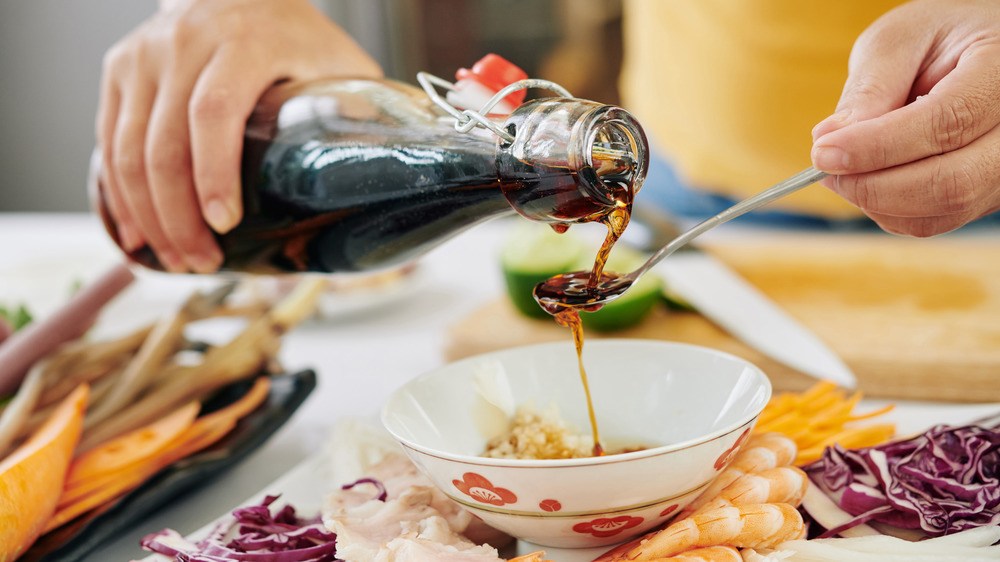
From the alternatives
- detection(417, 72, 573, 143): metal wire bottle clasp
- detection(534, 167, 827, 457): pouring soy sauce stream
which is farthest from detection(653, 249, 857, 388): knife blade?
detection(417, 72, 573, 143): metal wire bottle clasp

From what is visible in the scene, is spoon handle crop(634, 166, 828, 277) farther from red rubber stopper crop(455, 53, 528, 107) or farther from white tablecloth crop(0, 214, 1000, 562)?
white tablecloth crop(0, 214, 1000, 562)

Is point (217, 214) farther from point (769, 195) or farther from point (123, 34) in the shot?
point (123, 34)

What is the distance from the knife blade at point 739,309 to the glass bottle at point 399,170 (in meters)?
0.56

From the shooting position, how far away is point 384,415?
A: 722 mm

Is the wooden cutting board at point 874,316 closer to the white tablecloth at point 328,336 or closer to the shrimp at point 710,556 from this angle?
the white tablecloth at point 328,336

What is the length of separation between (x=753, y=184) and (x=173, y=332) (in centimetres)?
144

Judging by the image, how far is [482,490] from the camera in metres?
0.65

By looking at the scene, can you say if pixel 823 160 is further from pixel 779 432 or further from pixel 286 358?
pixel 286 358

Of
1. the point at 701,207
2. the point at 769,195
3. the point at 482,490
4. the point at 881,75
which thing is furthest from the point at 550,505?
the point at 701,207

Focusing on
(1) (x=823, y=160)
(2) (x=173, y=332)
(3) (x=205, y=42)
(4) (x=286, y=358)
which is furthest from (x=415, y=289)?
(1) (x=823, y=160)

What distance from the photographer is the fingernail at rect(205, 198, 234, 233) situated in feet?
3.13

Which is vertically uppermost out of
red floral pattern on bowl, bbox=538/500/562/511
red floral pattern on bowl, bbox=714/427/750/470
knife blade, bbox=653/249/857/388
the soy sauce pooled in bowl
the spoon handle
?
the spoon handle

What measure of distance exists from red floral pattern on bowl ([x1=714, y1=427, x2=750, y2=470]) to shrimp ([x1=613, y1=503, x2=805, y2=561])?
0.04 metres

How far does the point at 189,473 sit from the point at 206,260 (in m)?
0.28
